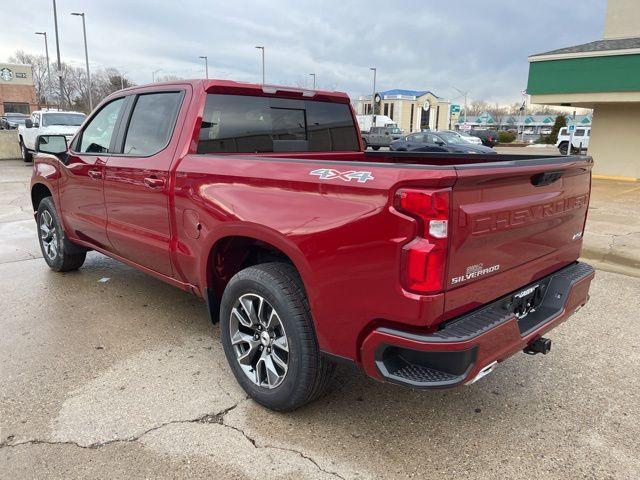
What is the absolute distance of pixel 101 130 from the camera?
4.55m

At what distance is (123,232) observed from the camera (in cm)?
411

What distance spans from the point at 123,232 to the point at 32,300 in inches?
60.7

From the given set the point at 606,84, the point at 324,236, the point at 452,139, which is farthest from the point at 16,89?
the point at 324,236

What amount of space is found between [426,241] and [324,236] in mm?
538

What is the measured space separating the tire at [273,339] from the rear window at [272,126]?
117 cm

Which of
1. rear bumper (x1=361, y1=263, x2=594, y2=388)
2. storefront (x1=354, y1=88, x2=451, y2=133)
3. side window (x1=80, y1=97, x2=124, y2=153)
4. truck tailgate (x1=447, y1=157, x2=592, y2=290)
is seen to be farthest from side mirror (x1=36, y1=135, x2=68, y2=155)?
storefront (x1=354, y1=88, x2=451, y2=133)

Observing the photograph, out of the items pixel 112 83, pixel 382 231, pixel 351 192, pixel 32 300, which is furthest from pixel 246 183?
pixel 112 83

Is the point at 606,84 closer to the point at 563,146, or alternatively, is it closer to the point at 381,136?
the point at 563,146

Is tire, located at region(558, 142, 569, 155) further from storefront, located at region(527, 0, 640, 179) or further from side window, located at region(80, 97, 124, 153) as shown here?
side window, located at region(80, 97, 124, 153)

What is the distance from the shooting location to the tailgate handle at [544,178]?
8.30 feet

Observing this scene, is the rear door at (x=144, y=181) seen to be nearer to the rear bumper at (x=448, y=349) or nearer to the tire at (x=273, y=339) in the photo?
the tire at (x=273, y=339)

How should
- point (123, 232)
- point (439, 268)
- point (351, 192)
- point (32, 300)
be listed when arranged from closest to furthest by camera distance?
point (439, 268) < point (351, 192) < point (123, 232) < point (32, 300)

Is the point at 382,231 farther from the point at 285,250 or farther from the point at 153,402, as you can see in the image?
the point at 153,402

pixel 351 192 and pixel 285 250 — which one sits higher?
pixel 351 192
